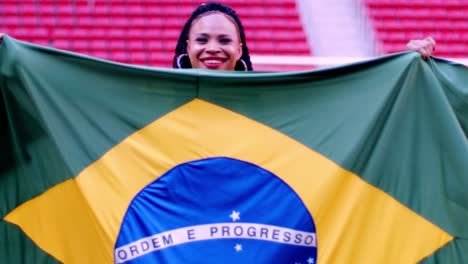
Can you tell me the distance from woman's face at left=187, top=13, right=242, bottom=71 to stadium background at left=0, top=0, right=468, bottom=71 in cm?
380

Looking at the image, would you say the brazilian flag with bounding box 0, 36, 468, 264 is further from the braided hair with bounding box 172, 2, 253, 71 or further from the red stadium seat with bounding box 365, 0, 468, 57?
the red stadium seat with bounding box 365, 0, 468, 57

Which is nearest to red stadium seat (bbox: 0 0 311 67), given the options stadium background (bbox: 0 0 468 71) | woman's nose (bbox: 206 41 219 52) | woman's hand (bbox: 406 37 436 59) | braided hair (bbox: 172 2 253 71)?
stadium background (bbox: 0 0 468 71)

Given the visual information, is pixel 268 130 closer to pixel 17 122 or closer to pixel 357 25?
pixel 17 122

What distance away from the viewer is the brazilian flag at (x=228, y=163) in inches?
102

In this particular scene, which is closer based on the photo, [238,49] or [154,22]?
[238,49]

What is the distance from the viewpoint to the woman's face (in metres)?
2.87

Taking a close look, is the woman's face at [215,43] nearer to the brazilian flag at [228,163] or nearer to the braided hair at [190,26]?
the braided hair at [190,26]

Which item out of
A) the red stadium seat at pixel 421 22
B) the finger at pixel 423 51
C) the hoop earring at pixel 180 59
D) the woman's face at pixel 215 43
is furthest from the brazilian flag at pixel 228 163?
the red stadium seat at pixel 421 22

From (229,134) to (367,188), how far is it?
0.41 m

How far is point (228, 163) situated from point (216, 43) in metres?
0.41

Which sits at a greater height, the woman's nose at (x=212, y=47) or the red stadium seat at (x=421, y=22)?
the woman's nose at (x=212, y=47)

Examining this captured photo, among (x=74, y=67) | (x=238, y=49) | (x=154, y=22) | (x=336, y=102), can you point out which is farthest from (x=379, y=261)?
(x=154, y=22)

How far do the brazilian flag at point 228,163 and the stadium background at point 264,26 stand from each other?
13.1 feet

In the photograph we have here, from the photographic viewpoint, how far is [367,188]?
269cm
